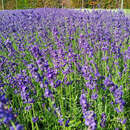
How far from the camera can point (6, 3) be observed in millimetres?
29016

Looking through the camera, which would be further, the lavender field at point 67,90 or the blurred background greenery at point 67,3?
the blurred background greenery at point 67,3

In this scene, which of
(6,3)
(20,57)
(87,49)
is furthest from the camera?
(6,3)

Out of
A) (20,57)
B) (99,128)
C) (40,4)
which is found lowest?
(99,128)

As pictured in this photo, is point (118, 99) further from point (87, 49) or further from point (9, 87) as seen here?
point (9, 87)

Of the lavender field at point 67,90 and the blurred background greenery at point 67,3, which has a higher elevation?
the blurred background greenery at point 67,3

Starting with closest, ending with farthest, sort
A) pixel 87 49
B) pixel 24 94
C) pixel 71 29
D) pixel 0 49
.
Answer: pixel 24 94, pixel 87 49, pixel 0 49, pixel 71 29

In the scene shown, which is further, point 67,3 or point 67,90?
point 67,3

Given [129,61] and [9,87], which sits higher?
[129,61]

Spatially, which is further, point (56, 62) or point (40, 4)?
point (40, 4)

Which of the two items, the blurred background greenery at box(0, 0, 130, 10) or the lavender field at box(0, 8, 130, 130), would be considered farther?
the blurred background greenery at box(0, 0, 130, 10)

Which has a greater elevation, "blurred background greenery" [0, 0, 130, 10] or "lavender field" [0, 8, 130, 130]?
"blurred background greenery" [0, 0, 130, 10]

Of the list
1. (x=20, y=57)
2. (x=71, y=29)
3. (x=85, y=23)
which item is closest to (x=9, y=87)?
(x=20, y=57)

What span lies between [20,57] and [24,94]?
5.39ft

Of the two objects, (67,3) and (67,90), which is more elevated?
(67,3)
